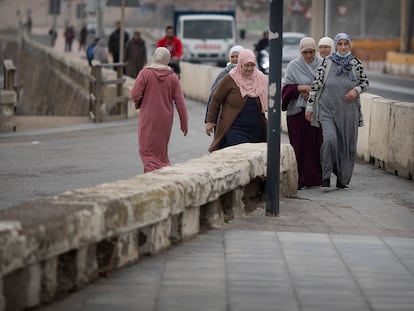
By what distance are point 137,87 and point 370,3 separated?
8738cm

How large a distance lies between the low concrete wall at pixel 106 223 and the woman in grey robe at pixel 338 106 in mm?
3457

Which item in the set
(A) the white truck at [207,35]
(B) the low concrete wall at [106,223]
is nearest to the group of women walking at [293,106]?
(B) the low concrete wall at [106,223]

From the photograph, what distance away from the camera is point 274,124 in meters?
11.4

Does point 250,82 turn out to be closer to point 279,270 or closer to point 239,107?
point 239,107

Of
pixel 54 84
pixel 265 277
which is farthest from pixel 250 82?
pixel 54 84

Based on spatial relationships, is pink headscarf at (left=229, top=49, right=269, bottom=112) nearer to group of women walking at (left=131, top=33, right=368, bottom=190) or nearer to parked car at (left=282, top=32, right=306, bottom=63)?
group of women walking at (left=131, top=33, right=368, bottom=190)

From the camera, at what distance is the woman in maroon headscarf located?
14047 millimetres

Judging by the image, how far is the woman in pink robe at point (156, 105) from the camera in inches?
570

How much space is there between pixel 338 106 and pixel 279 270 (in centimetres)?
608

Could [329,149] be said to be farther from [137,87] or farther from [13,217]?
[13,217]

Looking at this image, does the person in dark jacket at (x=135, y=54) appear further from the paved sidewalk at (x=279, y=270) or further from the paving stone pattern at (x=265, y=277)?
the paving stone pattern at (x=265, y=277)

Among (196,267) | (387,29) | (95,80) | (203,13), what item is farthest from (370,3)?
(196,267)

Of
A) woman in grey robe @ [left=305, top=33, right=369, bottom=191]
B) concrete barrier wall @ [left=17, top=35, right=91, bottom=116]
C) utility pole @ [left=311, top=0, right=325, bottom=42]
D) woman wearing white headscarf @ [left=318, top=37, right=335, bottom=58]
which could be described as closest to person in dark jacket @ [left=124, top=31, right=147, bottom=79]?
concrete barrier wall @ [left=17, top=35, right=91, bottom=116]

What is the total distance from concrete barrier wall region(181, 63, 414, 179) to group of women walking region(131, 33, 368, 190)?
135cm
